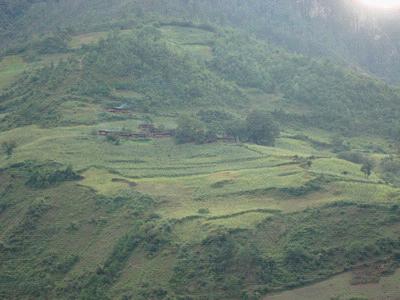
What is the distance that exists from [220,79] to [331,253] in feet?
203

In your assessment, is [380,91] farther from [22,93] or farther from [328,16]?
[328,16]

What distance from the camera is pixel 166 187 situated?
69.6 m

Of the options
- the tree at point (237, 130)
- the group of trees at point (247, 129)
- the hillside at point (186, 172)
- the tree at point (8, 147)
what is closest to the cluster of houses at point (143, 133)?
the hillside at point (186, 172)

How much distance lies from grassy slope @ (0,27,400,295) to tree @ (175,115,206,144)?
1381 millimetres

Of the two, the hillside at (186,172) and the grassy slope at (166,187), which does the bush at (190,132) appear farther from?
the grassy slope at (166,187)

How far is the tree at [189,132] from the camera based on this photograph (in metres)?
84.6

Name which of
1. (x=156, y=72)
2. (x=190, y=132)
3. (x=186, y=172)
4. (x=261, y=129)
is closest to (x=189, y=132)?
(x=190, y=132)

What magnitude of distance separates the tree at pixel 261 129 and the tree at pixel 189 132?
7367 mm

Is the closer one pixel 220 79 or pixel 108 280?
pixel 108 280

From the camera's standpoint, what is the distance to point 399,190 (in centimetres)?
6259

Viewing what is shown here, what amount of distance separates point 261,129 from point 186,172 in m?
18.0

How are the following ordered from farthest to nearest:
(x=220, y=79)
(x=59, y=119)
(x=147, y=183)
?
(x=220, y=79) < (x=59, y=119) < (x=147, y=183)

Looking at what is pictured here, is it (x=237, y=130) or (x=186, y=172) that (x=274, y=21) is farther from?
(x=186, y=172)

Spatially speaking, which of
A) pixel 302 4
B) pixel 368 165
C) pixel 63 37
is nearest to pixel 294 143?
pixel 368 165
